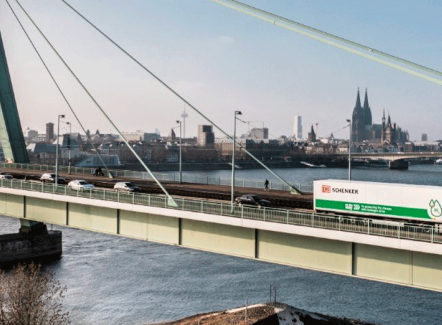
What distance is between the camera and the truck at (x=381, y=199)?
30.3 meters

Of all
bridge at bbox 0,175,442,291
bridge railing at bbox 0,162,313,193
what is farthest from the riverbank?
bridge railing at bbox 0,162,313,193

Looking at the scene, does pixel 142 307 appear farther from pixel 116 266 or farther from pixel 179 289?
pixel 116 266

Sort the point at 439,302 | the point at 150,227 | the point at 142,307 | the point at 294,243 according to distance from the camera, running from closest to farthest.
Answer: the point at 294,243
the point at 150,227
the point at 142,307
the point at 439,302

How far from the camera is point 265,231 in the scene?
32.4 metres

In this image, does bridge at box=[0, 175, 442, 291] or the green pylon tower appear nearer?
bridge at box=[0, 175, 442, 291]

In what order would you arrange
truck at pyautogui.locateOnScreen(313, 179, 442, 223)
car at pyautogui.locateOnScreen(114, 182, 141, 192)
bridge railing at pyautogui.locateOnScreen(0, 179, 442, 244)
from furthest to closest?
car at pyautogui.locateOnScreen(114, 182, 141, 192) < truck at pyautogui.locateOnScreen(313, 179, 442, 223) < bridge railing at pyautogui.locateOnScreen(0, 179, 442, 244)

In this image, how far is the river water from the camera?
4531cm

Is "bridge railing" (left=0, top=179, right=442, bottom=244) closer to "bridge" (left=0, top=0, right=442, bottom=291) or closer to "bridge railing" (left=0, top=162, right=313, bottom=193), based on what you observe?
"bridge" (left=0, top=0, right=442, bottom=291)

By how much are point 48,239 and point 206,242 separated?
3489 cm

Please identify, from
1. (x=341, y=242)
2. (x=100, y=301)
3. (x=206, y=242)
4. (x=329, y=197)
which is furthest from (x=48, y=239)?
(x=341, y=242)

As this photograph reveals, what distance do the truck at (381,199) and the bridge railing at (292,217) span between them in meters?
1.00

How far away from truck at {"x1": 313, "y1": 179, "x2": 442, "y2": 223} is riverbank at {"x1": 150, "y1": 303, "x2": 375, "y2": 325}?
30.3 feet

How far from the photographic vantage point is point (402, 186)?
1251 inches

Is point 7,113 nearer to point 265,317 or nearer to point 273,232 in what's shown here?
point 265,317
